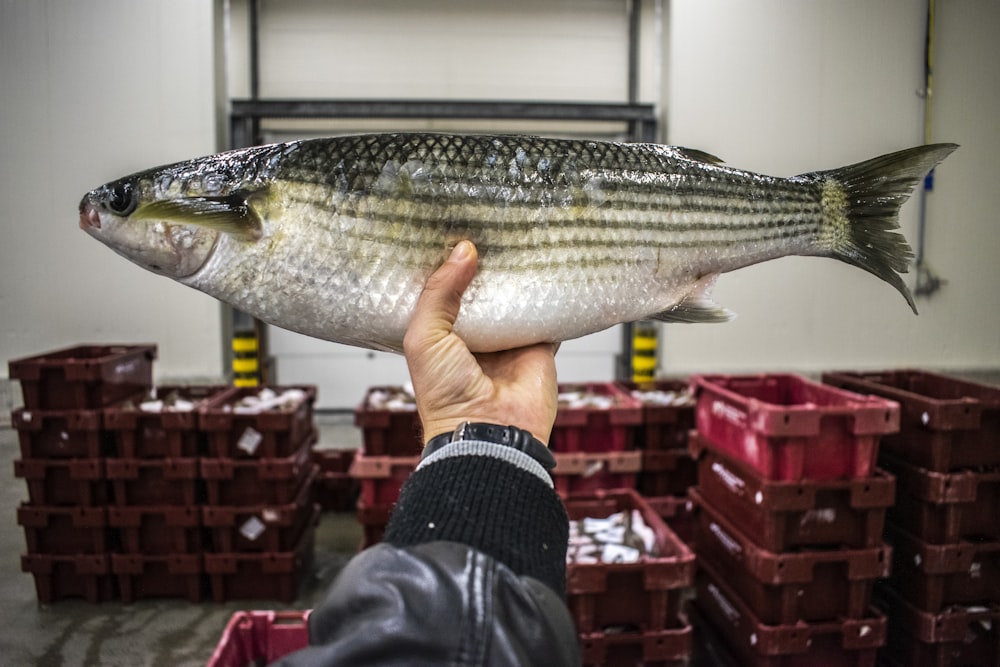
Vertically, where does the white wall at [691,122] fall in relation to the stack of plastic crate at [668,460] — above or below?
above

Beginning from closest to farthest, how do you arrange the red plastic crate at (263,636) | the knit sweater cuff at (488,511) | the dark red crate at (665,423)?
the knit sweater cuff at (488,511) → the red plastic crate at (263,636) → the dark red crate at (665,423)

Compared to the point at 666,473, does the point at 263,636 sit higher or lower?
lower

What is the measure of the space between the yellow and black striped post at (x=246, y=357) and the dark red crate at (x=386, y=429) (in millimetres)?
2288

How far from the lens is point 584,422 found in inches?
122

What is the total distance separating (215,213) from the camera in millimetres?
988

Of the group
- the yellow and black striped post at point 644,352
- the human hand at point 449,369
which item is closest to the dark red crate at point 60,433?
the human hand at point 449,369

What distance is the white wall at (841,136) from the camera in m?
4.55

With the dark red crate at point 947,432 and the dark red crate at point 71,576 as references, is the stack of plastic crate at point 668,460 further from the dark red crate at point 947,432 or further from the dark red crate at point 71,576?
the dark red crate at point 71,576

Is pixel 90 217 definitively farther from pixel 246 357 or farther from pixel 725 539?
pixel 246 357

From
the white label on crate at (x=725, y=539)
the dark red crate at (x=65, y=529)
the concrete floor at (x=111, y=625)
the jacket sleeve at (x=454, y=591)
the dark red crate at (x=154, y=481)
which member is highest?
the jacket sleeve at (x=454, y=591)

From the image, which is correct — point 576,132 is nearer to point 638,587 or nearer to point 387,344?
point 638,587

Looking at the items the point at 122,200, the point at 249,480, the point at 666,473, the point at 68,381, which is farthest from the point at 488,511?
the point at 68,381

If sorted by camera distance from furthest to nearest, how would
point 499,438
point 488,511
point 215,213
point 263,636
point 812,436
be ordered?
point 812,436 < point 263,636 < point 215,213 < point 499,438 < point 488,511

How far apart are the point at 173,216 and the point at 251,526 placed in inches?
95.6
